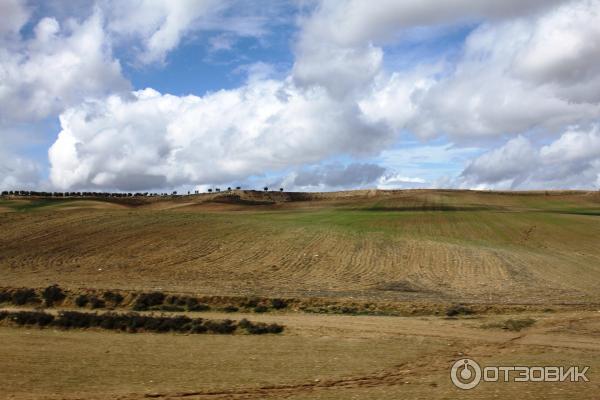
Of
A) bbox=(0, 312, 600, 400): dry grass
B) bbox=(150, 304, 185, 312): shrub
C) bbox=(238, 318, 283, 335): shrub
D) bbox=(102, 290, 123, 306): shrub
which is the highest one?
bbox=(102, 290, 123, 306): shrub

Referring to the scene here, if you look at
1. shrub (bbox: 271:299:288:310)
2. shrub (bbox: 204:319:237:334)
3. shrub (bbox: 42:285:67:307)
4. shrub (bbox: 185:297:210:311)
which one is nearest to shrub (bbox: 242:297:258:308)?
shrub (bbox: 271:299:288:310)

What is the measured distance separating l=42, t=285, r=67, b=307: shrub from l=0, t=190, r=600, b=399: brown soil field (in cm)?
68

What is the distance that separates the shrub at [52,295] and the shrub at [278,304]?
1055 centimetres

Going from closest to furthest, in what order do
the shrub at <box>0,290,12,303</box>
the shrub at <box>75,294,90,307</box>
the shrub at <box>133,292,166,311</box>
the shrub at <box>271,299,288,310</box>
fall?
the shrub at <box>133,292,166,311</box>, the shrub at <box>271,299,288,310</box>, the shrub at <box>75,294,90,307</box>, the shrub at <box>0,290,12,303</box>

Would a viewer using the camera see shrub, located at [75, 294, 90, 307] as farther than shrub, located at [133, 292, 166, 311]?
Yes

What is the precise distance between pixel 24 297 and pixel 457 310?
21070mm

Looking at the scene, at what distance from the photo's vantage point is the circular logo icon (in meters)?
14.6

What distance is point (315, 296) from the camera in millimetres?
30297

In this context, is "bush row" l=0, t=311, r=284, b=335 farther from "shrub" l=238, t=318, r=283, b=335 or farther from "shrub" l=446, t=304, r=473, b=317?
"shrub" l=446, t=304, r=473, b=317

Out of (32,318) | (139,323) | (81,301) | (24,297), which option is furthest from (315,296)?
(24,297)

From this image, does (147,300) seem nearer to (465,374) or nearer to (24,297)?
(24,297)

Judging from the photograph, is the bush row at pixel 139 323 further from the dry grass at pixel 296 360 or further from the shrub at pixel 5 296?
the shrub at pixel 5 296

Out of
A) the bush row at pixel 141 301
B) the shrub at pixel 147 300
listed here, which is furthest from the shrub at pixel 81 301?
the shrub at pixel 147 300

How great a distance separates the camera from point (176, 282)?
34.3 m
